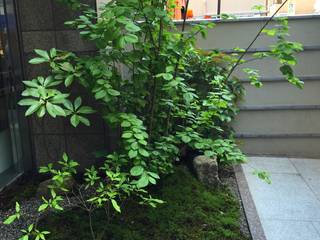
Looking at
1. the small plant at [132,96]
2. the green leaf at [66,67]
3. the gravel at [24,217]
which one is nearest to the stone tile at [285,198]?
the small plant at [132,96]

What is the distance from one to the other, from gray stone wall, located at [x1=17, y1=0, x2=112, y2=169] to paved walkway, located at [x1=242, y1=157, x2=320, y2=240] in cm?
162

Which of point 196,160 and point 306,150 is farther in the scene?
point 306,150

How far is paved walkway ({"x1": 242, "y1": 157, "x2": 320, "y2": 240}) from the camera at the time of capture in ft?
9.39

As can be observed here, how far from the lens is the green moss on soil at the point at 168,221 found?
8.80 feet

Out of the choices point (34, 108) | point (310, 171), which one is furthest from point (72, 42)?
point (310, 171)

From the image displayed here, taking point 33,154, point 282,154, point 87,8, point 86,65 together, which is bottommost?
point 282,154

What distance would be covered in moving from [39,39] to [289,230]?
277 centimetres

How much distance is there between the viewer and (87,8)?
3.14 metres

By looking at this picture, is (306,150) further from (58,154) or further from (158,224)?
(58,154)

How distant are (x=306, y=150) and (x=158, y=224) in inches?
100

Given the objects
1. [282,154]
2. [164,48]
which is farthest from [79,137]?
[282,154]

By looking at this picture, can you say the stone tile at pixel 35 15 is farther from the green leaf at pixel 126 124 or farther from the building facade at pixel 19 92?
the green leaf at pixel 126 124

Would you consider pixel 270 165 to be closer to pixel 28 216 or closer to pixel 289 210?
pixel 289 210

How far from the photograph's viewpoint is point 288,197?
3.44m
